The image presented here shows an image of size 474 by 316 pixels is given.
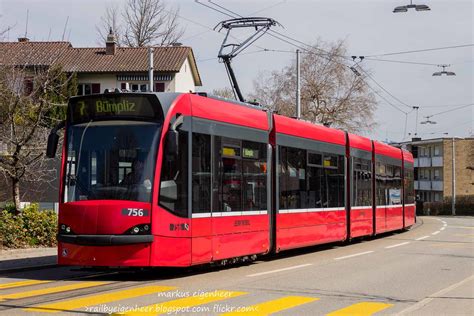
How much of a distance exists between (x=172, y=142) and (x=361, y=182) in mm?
11755

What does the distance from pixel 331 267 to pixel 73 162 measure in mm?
6149

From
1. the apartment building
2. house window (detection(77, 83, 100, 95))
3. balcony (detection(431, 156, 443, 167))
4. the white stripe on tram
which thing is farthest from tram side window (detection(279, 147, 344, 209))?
balcony (detection(431, 156, 443, 167))

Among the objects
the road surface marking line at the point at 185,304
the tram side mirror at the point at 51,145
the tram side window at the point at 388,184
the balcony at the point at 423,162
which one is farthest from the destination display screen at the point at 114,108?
the balcony at the point at 423,162

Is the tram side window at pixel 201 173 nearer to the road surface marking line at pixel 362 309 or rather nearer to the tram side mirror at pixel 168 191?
the tram side mirror at pixel 168 191

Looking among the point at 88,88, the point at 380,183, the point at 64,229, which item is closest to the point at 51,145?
the point at 64,229

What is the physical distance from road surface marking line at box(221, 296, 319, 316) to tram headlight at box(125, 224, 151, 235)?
8.66ft

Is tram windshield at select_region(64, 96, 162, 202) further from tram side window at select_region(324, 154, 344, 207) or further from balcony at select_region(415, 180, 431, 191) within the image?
balcony at select_region(415, 180, 431, 191)

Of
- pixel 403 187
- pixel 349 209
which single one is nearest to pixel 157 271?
pixel 349 209

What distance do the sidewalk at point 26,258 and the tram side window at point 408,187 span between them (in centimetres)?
1644

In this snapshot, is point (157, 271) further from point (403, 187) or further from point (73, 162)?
point (403, 187)

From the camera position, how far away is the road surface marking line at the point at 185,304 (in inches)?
334

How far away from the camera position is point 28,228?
18484mm

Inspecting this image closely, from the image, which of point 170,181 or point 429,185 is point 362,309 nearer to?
point 170,181

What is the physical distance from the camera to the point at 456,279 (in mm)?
13055
